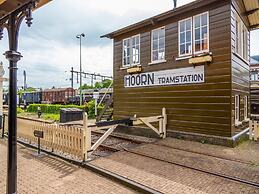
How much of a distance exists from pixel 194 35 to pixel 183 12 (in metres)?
1.12

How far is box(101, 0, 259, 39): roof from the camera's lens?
339 inches

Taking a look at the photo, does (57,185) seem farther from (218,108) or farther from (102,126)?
(218,108)

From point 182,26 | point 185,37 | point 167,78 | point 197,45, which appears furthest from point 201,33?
point 167,78

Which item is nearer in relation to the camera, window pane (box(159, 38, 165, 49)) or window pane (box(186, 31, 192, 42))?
window pane (box(186, 31, 192, 42))

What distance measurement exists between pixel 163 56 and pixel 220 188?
6.81 metres

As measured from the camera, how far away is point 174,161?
6207mm

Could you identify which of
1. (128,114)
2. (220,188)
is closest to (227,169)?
(220,188)

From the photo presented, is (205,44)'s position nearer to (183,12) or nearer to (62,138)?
(183,12)

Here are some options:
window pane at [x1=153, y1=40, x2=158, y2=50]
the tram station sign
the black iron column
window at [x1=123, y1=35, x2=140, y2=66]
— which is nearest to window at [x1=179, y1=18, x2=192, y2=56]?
the tram station sign

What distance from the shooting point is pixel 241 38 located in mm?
9859

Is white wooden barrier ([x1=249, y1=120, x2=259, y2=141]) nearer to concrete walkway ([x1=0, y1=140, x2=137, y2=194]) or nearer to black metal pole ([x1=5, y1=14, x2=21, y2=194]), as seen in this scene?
concrete walkway ([x1=0, y1=140, x2=137, y2=194])

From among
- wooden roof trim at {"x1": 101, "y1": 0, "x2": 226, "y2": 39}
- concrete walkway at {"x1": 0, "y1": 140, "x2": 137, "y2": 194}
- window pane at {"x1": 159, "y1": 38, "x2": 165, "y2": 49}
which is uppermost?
wooden roof trim at {"x1": 101, "y1": 0, "x2": 226, "y2": 39}

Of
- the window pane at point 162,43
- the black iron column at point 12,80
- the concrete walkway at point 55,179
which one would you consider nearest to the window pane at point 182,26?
the window pane at point 162,43

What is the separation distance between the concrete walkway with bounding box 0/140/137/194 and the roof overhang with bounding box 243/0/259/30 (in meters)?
9.52
